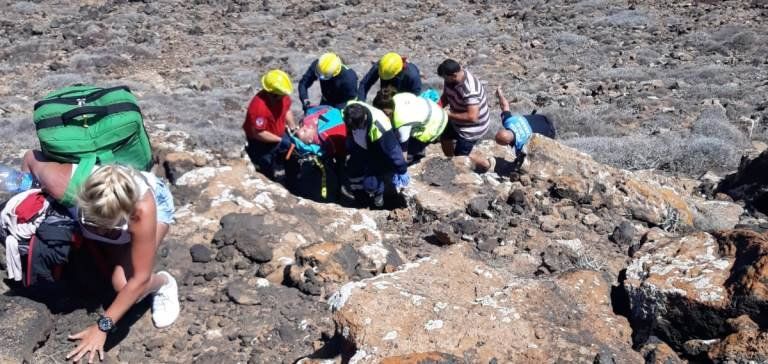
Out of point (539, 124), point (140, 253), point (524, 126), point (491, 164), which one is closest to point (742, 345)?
point (140, 253)

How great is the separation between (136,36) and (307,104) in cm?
856

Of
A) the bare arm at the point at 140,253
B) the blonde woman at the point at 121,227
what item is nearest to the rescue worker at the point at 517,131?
the blonde woman at the point at 121,227

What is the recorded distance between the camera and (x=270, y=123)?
6102 mm

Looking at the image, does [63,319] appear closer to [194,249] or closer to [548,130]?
[194,249]

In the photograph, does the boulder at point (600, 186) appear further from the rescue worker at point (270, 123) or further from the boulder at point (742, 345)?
the boulder at point (742, 345)

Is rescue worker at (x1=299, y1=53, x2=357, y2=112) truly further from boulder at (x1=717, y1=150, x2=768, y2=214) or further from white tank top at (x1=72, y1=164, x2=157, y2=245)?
boulder at (x1=717, y1=150, x2=768, y2=214)

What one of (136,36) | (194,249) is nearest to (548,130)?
(194,249)

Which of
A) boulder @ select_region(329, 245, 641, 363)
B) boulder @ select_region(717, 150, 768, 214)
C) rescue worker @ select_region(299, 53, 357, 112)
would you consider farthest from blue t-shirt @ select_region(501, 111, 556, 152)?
boulder @ select_region(329, 245, 641, 363)

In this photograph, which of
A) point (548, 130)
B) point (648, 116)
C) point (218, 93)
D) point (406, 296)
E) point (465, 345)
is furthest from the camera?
point (218, 93)

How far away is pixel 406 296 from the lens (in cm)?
318

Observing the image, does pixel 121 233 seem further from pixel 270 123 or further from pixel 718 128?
pixel 718 128

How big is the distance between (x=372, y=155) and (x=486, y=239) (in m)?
1.31

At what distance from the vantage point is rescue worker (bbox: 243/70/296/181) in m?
5.92

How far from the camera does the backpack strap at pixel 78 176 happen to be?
346cm
